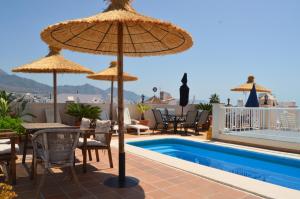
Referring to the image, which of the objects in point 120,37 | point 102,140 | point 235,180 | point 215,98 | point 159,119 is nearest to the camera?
point 120,37

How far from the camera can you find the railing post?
9.95 metres

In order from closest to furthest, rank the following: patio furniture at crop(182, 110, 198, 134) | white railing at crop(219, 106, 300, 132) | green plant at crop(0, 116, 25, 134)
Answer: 1. green plant at crop(0, 116, 25, 134)
2. white railing at crop(219, 106, 300, 132)
3. patio furniture at crop(182, 110, 198, 134)

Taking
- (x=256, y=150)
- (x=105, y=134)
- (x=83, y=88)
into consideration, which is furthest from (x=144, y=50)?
(x=83, y=88)

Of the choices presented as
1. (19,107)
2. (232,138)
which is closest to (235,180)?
(232,138)

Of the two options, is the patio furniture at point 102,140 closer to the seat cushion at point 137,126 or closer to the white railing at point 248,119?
the white railing at point 248,119

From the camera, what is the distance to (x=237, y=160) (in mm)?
7910

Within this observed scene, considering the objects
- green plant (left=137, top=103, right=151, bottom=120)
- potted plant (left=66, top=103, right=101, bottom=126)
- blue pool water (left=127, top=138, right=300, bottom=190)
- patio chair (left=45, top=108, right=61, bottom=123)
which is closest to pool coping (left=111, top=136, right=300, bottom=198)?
blue pool water (left=127, top=138, right=300, bottom=190)

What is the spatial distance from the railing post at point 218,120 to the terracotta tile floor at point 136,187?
492cm

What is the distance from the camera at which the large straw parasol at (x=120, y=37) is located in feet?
12.6

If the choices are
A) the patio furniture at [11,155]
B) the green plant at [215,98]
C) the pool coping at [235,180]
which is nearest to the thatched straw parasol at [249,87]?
the green plant at [215,98]

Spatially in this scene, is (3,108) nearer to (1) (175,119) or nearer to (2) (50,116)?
(2) (50,116)

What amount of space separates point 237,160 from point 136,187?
4.53m

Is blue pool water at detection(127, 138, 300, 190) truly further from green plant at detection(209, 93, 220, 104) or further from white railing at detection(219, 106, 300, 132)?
green plant at detection(209, 93, 220, 104)

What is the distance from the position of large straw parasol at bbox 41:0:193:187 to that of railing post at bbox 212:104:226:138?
5188 mm
